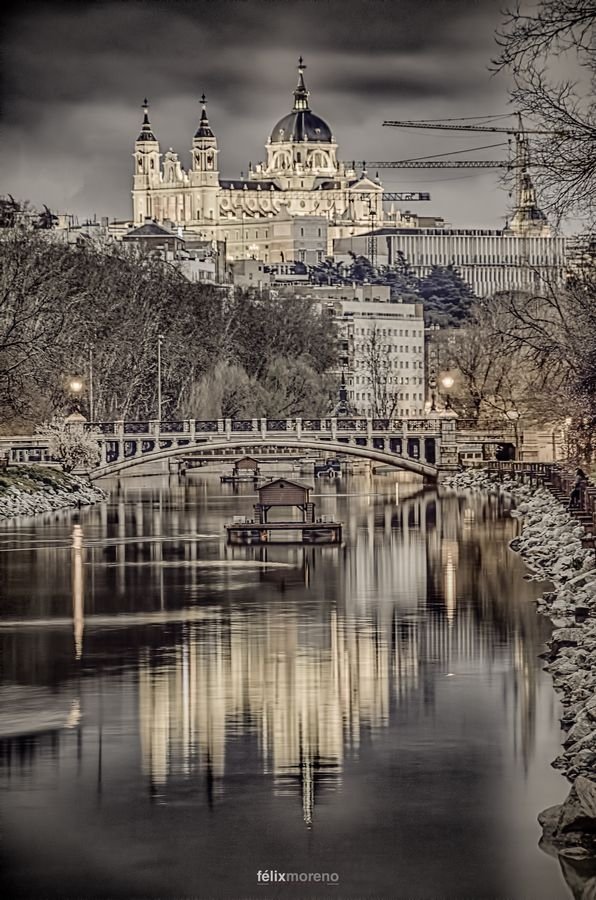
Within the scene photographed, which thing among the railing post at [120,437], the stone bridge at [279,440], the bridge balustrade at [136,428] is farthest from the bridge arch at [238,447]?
the bridge balustrade at [136,428]

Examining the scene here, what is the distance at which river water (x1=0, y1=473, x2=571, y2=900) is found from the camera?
531 inches

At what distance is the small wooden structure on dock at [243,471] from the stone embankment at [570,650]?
24.5 metres

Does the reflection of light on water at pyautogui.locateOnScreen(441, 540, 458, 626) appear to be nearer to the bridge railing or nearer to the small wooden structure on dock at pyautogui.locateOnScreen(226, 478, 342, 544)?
A: the small wooden structure on dock at pyautogui.locateOnScreen(226, 478, 342, 544)

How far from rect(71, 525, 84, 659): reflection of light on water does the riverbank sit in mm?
4808

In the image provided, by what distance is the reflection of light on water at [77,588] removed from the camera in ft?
77.4

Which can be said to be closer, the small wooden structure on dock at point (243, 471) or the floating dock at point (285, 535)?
the floating dock at point (285, 535)

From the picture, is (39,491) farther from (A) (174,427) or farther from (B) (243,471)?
(B) (243,471)

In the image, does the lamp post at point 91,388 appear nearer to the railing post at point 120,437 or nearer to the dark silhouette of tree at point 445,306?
the railing post at point 120,437

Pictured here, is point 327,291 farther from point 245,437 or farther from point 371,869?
point 371,869

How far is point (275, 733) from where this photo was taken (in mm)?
17266

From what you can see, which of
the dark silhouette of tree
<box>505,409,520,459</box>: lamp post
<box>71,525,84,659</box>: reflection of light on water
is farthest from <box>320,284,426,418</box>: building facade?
<box>71,525,84,659</box>: reflection of light on water

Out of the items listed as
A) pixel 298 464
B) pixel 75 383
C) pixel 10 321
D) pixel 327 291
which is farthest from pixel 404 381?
pixel 10 321

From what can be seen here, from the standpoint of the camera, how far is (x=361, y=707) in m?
18.6

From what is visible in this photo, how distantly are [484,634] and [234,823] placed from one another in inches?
377
